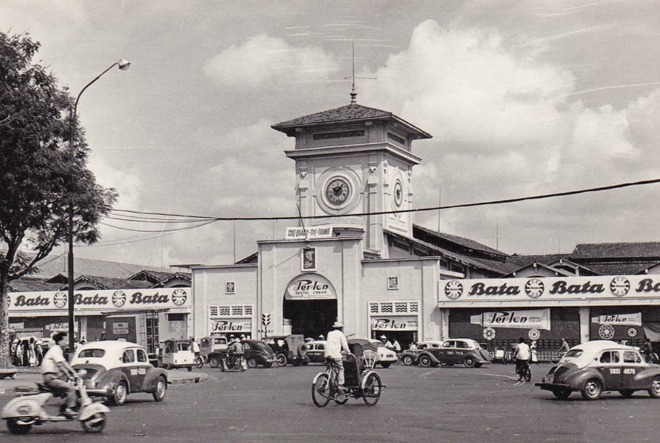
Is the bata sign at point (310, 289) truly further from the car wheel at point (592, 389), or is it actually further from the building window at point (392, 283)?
the car wheel at point (592, 389)

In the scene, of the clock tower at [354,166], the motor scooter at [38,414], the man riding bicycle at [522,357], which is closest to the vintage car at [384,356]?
the man riding bicycle at [522,357]

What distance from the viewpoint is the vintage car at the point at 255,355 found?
45031 mm

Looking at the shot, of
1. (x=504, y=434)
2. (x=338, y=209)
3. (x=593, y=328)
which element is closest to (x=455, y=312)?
(x=593, y=328)

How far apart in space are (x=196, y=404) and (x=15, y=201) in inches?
551

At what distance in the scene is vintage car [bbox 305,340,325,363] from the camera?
1818 inches

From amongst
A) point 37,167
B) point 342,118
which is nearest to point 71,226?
point 37,167

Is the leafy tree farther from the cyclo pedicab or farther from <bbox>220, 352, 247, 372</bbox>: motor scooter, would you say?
the cyclo pedicab

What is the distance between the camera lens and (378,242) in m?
63.5

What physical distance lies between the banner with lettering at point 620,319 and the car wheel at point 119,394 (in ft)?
114

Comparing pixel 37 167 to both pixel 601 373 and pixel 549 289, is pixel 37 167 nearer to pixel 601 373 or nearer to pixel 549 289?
pixel 601 373

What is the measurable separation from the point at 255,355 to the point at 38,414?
1211 inches

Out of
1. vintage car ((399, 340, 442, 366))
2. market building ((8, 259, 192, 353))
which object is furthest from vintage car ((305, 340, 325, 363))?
market building ((8, 259, 192, 353))

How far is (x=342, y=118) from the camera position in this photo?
63562 millimetres

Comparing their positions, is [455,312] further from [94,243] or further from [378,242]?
[94,243]
